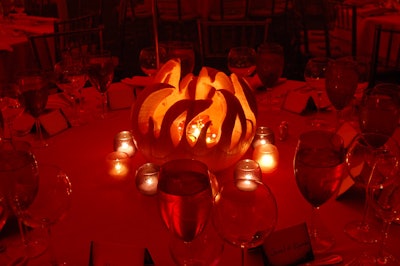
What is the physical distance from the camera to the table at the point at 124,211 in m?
0.90

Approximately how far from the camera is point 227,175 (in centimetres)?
116

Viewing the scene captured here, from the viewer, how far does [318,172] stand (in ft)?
2.79

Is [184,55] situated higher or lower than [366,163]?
higher

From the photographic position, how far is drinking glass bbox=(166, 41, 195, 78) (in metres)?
1.70

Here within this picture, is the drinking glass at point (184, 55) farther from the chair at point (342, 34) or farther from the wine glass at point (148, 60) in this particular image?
the chair at point (342, 34)

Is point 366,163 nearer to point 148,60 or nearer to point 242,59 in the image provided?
point 242,59

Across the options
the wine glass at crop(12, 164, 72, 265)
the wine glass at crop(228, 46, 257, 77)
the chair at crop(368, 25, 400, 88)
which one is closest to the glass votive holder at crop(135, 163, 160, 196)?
the wine glass at crop(12, 164, 72, 265)

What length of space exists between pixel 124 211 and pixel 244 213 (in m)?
0.33

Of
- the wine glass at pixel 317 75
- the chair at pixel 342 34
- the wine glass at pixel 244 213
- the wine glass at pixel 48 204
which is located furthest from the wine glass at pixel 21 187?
the chair at pixel 342 34

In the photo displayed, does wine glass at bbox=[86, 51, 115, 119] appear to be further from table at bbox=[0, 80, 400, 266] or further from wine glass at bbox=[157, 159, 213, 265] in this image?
wine glass at bbox=[157, 159, 213, 265]

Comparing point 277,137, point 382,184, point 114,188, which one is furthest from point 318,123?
point 114,188

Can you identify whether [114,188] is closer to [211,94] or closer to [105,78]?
[211,94]

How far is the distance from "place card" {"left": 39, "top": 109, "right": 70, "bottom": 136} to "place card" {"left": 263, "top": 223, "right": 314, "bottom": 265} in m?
0.87

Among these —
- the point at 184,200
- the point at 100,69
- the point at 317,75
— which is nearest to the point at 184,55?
the point at 100,69
